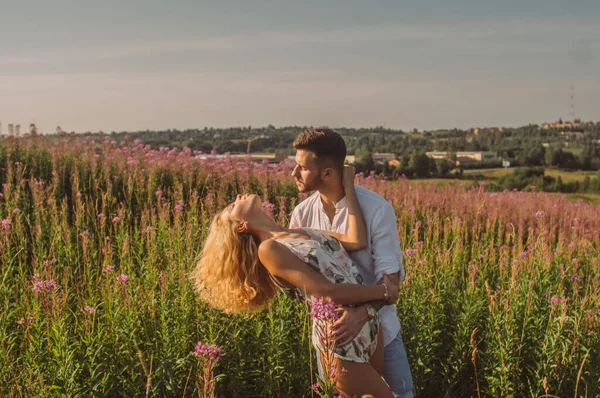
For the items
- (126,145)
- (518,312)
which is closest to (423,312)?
(518,312)

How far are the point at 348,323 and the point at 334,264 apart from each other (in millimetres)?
305

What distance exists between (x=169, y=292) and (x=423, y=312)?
2.02 meters

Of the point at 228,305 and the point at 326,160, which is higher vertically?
the point at 326,160

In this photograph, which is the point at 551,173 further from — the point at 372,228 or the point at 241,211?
the point at 241,211

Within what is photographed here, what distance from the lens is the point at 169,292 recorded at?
4.29m

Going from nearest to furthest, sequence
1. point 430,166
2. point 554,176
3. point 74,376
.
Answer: point 74,376, point 430,166, point 554,176

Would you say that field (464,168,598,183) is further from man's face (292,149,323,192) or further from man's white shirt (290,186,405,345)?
man's face (292,149,323,192)

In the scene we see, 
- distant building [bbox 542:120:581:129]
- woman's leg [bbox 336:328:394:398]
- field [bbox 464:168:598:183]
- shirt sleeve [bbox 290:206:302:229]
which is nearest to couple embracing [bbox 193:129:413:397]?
woman's leg [bbox 336:328:394:398]

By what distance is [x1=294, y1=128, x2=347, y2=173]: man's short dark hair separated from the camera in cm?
314

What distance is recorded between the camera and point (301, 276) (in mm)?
2736

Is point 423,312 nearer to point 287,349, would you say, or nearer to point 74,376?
point 287,349

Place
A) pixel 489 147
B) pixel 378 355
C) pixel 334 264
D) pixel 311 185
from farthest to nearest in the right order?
pixel 489 147, pixel 311 185, pixel 378 355, pixel 334 264

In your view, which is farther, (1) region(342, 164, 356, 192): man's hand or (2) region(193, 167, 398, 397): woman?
(1) region(342, 164, 356, 192): man's hand

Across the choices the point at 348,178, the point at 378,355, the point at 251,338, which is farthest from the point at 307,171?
the point at 251,338
